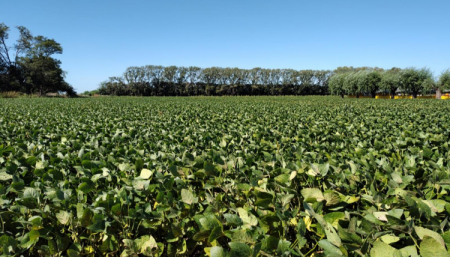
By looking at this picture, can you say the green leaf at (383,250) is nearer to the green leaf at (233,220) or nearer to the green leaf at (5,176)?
the green leaf at (233,220)

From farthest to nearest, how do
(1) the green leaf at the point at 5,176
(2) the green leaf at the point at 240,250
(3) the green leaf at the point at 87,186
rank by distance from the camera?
(1) the green leaf at the point at 5,176 → (3) the green leaf at the point at 87,186 → (2) the green leaf at the point at 240,250

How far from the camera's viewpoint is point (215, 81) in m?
114

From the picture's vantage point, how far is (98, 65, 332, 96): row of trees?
101750 mm

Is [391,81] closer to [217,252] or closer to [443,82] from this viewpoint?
[443,82]

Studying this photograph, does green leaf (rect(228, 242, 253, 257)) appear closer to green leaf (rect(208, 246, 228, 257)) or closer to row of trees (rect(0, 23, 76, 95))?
green leaf (rect(208, 246, 228, 257))

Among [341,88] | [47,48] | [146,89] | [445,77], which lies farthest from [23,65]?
[445,77]

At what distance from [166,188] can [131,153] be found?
1525 millimetres

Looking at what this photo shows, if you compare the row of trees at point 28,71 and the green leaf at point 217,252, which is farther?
the row of trees at point 28,71

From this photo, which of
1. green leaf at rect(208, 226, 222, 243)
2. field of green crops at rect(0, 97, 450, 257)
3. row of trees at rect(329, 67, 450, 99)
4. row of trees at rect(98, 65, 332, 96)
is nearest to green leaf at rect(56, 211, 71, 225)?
field of green crops at rect(0, 97, 450, 257)

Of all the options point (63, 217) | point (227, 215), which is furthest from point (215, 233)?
point (63, 217)

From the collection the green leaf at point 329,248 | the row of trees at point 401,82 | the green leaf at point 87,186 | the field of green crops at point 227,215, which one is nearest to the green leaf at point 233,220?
the field of green crops at point 227,215

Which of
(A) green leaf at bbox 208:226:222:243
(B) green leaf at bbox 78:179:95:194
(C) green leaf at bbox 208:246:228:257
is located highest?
(B) green leaf at bbox 78:179:95:194

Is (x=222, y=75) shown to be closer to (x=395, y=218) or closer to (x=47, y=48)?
(x=47, y=48)

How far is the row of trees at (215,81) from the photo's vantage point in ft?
334
